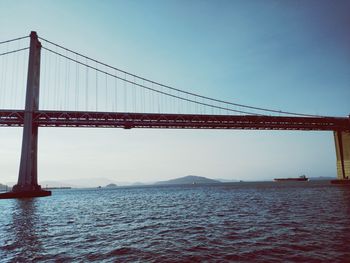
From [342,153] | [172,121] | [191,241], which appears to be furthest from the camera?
[342,153]

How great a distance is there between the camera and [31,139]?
4272 centimetres

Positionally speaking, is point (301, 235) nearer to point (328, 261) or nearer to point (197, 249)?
point (328, 261)

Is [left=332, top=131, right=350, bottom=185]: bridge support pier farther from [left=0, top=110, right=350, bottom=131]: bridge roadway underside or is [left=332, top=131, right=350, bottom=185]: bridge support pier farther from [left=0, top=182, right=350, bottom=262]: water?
[left=0, top=182, right=350, bottom=262]: water

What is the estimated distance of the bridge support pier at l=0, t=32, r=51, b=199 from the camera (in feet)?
131

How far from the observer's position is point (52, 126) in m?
48.5

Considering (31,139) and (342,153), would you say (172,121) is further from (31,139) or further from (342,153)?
(342,153)

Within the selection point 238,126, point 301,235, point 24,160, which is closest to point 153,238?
point 301,235

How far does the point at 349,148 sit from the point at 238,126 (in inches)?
1198

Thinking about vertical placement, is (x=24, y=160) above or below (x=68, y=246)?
above

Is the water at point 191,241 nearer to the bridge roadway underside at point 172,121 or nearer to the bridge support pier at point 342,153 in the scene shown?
the bridge roadway underside at point 172,121

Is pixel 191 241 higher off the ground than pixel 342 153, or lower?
lower

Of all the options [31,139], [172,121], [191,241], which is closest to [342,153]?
[172,121]

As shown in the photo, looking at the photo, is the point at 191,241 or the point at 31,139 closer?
the point at 191,241

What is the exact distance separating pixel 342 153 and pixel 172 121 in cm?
4460
